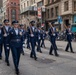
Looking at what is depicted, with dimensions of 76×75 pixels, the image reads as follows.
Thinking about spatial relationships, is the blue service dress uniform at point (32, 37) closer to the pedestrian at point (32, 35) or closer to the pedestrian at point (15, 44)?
the pedestrian at point (32, 35)

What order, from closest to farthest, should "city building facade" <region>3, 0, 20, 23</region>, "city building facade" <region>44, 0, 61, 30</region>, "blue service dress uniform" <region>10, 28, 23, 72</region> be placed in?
"blue service dress uniform" <region>10, 28, 23, 72</region>, "city building facade" <region>44, 0, 61, 30</region>, "city building facade" <region>3, 0, 20, 23</region>

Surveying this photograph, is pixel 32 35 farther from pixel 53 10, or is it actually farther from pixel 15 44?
pixel 53 10

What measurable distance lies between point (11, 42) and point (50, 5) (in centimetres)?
4006

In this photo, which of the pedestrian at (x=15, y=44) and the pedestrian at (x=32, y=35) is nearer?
the pedestrian at (x=15, y=44)

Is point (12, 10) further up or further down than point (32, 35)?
further up

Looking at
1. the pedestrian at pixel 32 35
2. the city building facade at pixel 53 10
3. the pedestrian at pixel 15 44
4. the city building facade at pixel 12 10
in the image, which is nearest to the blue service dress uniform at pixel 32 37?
the pedestrian at pixel 32 35

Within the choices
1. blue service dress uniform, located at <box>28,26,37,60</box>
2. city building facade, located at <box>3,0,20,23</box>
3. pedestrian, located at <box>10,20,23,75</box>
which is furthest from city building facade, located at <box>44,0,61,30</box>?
city building facade, located at <box>3,0,20,23</box>

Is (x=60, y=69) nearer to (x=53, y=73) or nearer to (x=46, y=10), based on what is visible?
(x=53, y=73)

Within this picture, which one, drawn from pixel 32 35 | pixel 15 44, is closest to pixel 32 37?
pixel 32 35

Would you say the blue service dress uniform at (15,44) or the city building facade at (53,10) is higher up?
the city building facade at (53,10)

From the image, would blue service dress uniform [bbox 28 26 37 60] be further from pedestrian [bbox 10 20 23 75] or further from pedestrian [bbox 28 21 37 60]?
pedestrian [bbox 10 20 23 75]

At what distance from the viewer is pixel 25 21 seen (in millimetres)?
59562

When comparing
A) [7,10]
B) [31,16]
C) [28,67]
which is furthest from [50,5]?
[7,10]

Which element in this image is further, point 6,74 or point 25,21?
point 25,21
